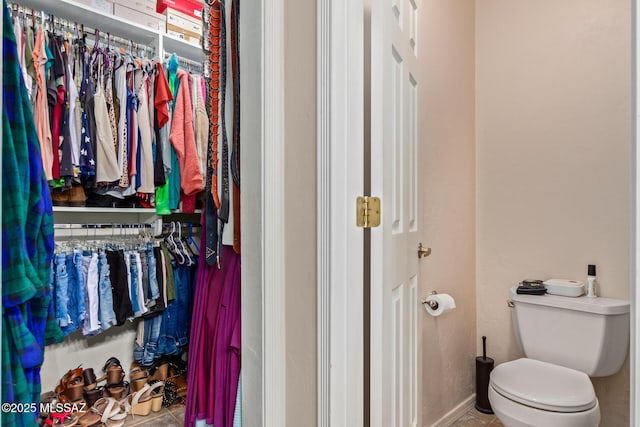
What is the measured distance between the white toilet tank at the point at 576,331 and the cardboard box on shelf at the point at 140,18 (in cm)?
268

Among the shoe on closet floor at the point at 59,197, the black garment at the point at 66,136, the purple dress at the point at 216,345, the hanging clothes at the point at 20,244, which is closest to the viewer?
the hanging clothes at the point at 20,244

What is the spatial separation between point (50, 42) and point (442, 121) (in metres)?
2.06

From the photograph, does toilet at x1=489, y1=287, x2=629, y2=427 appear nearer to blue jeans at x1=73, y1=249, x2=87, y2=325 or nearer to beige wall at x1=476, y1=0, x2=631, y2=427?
beige wall at x1=476, y1=0, x2=631, y2=427

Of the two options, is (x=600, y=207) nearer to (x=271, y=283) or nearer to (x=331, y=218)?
(x=331, y=218)

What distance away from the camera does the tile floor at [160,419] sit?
2.05 m

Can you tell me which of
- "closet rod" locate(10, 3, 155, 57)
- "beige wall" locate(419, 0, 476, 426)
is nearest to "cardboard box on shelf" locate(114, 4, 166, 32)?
"closet rod" locate(10, 3, 155, 57)

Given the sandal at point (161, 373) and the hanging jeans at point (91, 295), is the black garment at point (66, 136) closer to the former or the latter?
the hanging jeans at point (91, 295)

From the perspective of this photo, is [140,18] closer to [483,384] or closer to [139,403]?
[139,403]

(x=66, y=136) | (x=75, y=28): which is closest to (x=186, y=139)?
(x=66, y=136)

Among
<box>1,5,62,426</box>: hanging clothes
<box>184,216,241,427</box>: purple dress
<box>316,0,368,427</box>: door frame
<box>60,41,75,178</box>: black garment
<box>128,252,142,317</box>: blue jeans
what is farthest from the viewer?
<box>128,252,142,317</box>: blue jeans

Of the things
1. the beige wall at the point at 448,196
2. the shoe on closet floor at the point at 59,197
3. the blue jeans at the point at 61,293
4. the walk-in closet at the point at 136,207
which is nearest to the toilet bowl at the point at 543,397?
the beige wall at the point at 448,196

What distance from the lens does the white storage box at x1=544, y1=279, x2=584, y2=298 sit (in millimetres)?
1951

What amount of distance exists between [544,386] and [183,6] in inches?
116

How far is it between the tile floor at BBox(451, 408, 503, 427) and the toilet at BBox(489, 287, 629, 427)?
43 cm
